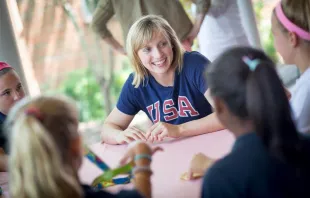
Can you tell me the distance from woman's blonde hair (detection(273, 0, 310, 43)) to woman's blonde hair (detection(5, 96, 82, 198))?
2.58 feet

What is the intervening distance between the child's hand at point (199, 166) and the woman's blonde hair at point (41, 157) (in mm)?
391

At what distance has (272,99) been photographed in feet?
2.55

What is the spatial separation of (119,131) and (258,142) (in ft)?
2.84

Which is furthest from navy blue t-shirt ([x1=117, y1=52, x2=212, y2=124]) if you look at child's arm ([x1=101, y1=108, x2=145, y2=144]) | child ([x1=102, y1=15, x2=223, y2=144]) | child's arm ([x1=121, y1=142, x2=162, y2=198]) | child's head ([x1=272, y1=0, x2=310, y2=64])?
child's arm ([x1=121, y1=142, x2=162, y2=198])

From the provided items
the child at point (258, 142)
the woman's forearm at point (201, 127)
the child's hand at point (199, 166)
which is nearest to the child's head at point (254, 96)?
the child at point (258, 142)

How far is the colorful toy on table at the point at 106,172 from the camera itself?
94 centimetres

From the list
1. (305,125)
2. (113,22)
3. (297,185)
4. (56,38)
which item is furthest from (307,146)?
(56,38)

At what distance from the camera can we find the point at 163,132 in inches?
56.3

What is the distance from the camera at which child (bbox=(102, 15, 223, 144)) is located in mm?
1604

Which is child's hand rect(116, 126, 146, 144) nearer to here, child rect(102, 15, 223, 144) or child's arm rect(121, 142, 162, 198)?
child rect(102, 15, 223, 144)

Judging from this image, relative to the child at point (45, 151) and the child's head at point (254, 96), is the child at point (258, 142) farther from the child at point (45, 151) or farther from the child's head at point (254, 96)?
the child at point (45, 151)

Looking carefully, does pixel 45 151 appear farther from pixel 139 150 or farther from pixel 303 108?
pixel 303 108

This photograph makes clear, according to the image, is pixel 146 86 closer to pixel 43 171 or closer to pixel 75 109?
pixel 75 109

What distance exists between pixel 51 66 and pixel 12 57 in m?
0.68
